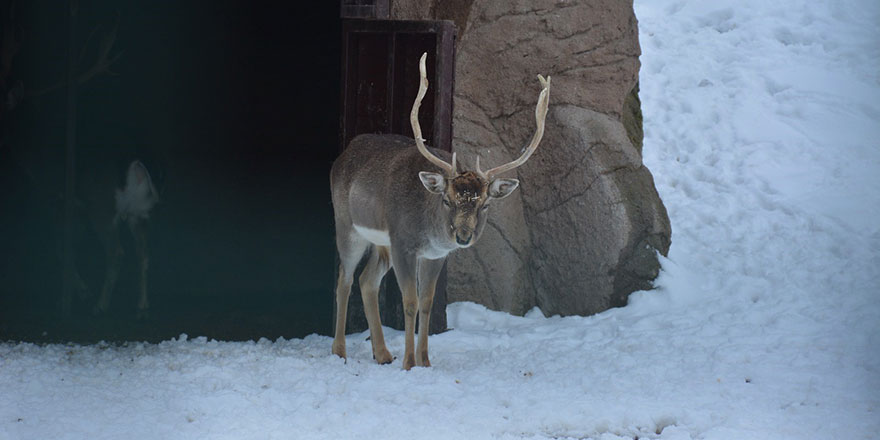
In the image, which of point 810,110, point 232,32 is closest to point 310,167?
point 232,32

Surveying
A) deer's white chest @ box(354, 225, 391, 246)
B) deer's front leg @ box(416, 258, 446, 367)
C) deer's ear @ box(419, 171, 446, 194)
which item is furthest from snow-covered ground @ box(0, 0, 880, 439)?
deer's ear @ box(419, 171, 446, 194)

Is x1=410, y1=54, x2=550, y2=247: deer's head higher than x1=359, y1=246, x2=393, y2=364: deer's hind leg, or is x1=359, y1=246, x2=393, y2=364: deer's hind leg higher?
x1=410, y1=54, x2=550, y2=247: deer's head

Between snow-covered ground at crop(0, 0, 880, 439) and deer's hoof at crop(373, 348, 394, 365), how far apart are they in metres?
0.27

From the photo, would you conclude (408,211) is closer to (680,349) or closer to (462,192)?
(462,192)

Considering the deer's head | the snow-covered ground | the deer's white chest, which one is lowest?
the snow-covered ground

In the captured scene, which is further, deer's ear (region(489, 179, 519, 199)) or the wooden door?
the wooden door

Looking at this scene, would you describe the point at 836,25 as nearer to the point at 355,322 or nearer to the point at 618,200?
the point at 618,200

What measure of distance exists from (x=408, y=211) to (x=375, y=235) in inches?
15.2

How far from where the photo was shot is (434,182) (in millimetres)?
6379

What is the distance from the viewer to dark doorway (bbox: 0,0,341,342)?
11.1 metres

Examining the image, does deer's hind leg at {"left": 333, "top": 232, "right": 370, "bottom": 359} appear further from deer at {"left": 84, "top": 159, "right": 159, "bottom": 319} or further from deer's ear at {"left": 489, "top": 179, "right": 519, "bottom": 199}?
deer at {"left": 84, "top": 159, "right": 159, "bottom": 319}

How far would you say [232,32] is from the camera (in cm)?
1221

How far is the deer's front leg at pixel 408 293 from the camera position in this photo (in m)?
6.70

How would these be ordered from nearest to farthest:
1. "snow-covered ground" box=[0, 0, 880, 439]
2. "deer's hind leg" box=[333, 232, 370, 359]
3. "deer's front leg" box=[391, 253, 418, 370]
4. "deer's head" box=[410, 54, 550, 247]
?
"snow-covered ground" box=[0, 0, 880, 439] < "deer's head" box=[410, 54, 550, 247] < "deer's front leg" box=[391, 253, 418, 370] < "deer's hind leg" box=[333, 232, 370, 359]
